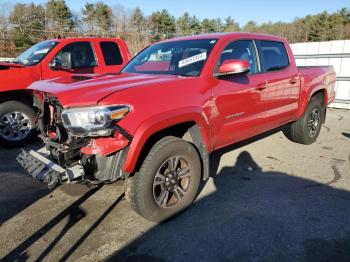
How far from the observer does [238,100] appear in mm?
3936

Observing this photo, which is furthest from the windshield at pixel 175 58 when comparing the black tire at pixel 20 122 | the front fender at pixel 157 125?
the black tire at pixel 20 122

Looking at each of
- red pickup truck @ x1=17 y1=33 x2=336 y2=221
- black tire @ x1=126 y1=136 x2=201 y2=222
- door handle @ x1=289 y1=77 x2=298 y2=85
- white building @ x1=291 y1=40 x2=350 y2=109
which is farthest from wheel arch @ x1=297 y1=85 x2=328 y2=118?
white building @ x1=291 y1=40 x2=350 y2=109

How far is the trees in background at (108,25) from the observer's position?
23875mm

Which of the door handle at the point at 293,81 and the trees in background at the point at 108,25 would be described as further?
the trees in background at the point at 108,25

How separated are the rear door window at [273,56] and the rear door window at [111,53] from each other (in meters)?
3.70

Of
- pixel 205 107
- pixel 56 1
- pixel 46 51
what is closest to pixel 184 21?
pixel 56 1

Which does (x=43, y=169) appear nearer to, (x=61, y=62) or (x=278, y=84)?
(x=278, y=84)

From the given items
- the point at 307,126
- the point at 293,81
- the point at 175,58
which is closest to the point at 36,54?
the point at 175,58

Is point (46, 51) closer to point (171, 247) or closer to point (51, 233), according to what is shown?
point (51, 233)

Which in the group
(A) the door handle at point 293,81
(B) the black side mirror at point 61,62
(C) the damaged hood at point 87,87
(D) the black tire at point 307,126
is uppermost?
(B) the black side mirror at point 61,62

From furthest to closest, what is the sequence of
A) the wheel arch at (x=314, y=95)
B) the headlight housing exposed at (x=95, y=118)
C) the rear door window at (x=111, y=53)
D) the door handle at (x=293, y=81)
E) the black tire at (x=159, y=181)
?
the rear door window at (x=111, y=53) < the wheel arch at (x=314, y=95) < the door handle at (x=293, y=81) < the black tire at (x=159, y=181) < the headlight housing exposed at (x=95, y=118)

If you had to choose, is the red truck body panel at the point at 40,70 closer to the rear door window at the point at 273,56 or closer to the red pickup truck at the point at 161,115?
the red pickup truck at the point at 161,115

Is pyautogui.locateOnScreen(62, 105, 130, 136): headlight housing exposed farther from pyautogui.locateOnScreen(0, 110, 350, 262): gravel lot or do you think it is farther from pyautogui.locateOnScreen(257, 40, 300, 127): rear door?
pyautogui.locateOnScreen(257, 40, 300, 127): rear door

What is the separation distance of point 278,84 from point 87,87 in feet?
9.25
